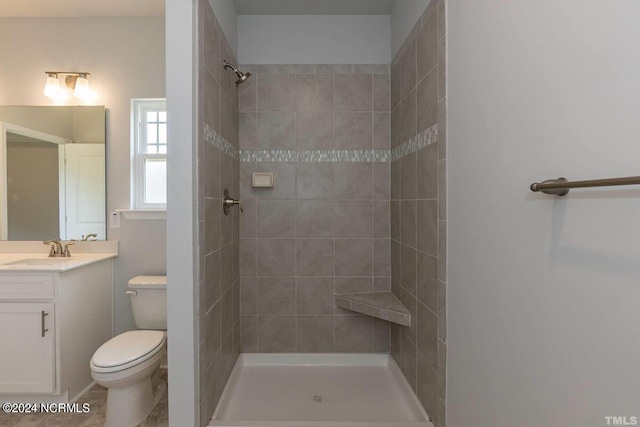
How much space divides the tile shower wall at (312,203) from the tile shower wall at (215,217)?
0.59 feet

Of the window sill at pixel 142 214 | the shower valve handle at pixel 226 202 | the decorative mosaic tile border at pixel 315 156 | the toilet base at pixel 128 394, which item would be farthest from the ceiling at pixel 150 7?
the toilet base at pixel 128 394

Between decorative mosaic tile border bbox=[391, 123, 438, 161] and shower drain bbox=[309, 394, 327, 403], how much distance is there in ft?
5.08

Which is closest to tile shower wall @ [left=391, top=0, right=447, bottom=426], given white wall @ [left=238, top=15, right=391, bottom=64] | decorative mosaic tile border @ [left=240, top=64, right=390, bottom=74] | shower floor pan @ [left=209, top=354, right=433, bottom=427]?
shower floor pan @ [left=209, top=354, right=433, bottom=427]

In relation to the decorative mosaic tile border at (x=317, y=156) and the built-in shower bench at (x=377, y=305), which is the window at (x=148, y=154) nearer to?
the decorative mosaic tile border at (x=317, y=156)

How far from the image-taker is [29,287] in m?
2.00

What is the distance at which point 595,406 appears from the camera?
0.71 m

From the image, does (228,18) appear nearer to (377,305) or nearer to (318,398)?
(377,305)

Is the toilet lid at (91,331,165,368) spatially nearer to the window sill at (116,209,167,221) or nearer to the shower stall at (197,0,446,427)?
the shower stall at (197,0,446,427)

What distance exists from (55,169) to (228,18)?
5.77ft

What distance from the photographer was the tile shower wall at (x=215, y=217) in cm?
152

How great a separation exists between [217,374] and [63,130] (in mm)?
2184

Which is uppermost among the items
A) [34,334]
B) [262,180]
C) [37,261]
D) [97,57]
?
[97,57]

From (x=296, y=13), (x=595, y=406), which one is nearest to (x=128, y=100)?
(x=296, y=13)

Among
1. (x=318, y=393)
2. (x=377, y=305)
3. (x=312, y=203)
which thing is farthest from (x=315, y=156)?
(x=318, y=393)
